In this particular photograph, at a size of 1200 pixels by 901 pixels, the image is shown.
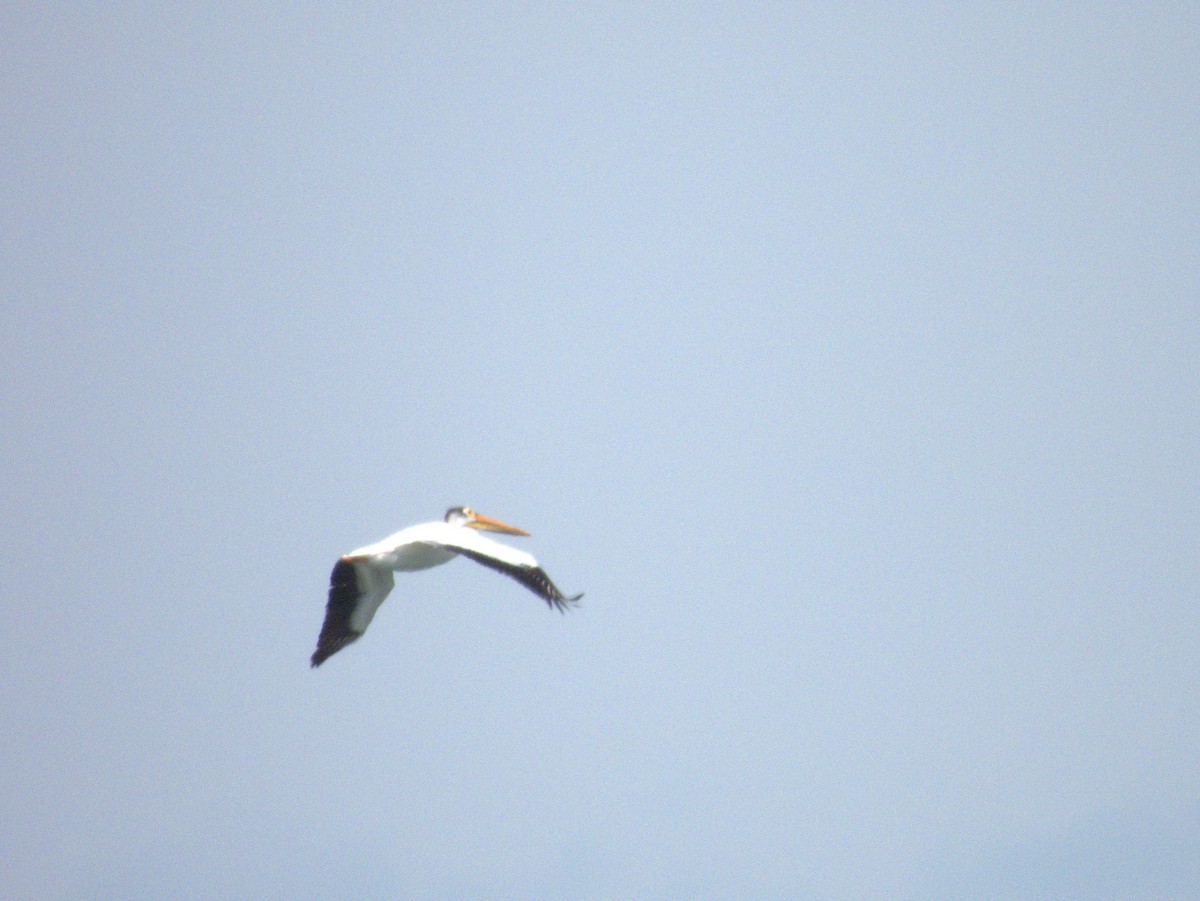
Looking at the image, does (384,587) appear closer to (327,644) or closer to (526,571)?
(327,644)

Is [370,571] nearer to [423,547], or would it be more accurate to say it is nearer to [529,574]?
[423,547]

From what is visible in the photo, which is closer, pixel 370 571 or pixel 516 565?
pixel 516 565

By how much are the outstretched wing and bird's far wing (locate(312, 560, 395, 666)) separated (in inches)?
72.7

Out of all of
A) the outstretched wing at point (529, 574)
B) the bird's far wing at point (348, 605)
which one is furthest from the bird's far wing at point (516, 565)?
the bird's far wing at point (348, 605)

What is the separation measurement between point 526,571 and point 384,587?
2.66m

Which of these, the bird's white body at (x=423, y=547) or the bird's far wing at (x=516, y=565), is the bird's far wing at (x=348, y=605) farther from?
the bird's far wing at (x=516, y=565)

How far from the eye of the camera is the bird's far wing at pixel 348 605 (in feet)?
65.5

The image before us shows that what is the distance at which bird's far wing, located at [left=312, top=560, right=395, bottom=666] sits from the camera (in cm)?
1997

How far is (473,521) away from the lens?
22.1 meters

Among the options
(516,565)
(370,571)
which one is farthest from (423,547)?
(516,565)

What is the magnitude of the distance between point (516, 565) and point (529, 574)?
182mm

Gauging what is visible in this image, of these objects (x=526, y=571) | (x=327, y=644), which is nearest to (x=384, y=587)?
(x=327, y=644)

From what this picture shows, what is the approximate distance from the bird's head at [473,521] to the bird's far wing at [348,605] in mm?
1979

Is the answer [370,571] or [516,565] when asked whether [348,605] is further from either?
[516,565]
